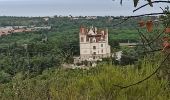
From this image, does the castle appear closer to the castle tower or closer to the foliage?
the castle tower

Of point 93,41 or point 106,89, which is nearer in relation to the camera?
point 106,89

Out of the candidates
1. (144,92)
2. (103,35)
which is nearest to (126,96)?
(144,92)

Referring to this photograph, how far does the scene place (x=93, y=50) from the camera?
3481 centimetres

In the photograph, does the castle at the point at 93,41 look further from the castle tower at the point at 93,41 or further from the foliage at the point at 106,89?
the foliage at the point at 106,89

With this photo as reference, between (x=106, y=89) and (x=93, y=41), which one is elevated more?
(x=106, y=89)

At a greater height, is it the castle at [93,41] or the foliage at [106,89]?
the foliage at [106,89]

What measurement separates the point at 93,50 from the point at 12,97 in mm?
31436

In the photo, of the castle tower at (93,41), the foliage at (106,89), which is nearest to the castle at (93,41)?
the castle tower at (93,41)

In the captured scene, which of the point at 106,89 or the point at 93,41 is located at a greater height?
the point at 106,89

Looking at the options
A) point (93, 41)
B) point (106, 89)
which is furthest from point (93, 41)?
point (106, 89)

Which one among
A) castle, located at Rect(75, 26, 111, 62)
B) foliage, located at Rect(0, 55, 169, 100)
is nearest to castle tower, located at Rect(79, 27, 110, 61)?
castle, located at Rect(75, 26, 111, 62)

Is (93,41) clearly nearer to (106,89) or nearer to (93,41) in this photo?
(93,41)

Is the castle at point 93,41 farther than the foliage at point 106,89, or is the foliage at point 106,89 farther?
the castle at point 93,41

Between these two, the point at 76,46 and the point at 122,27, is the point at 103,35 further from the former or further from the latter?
the point at 122,27
